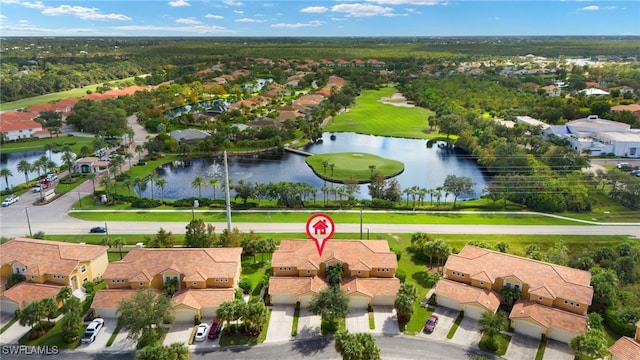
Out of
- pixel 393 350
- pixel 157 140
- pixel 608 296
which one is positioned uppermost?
pixel 157 140

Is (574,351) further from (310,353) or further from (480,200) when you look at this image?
(480,200)

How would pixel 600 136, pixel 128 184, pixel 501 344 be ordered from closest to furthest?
1. pixel 501 344
2. pixel 128 184
3. pixel 600 136

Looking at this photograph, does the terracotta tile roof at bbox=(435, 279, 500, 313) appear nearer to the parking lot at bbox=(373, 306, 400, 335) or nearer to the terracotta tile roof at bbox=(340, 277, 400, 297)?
the terracotta tile roof at bbox=(340, 277, 400, 297)

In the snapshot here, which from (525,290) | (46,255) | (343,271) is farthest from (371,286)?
(46,255)

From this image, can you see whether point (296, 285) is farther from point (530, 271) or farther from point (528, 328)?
point (530, 271)

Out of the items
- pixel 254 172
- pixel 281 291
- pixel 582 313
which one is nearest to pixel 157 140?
→ pixel 254 172

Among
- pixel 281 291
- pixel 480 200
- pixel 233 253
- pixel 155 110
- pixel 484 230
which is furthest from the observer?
pixel 155 110

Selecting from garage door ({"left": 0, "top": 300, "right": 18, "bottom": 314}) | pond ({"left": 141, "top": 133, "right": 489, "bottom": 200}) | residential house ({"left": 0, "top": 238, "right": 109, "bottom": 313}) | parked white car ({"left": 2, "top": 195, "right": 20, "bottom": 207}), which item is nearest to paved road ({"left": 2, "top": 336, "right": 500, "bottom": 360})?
garage door ({"left": 0, "top": 300, "right": 18, "bottom": 314})

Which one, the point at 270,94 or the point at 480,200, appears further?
the point at 270,94
